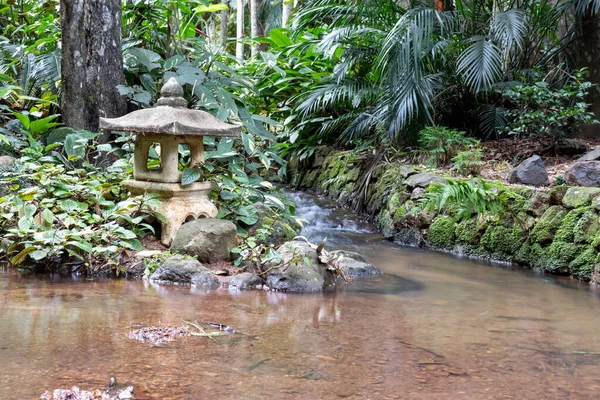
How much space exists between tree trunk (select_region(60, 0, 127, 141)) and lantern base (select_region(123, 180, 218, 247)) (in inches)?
55.1

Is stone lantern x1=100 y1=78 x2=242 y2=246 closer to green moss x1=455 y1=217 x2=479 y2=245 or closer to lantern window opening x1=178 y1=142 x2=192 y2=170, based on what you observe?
lantern window opening x1=178 y1=142 x2=192 y2=170

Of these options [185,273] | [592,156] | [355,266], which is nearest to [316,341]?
[185,273]

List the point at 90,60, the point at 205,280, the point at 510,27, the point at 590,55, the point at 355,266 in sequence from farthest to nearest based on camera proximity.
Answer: the point at 590,55 → the point at 510,27 → the point at 90,60 → the point at 355,266 → the point at 205,280

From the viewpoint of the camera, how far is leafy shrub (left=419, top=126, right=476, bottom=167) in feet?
24.2

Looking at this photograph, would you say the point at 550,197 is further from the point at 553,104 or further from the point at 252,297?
the point at 252,297

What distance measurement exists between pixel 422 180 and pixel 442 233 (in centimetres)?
69

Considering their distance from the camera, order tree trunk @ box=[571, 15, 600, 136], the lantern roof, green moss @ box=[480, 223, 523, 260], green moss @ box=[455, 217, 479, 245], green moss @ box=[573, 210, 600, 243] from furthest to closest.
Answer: tree trunk @ box=[571, 15, 600, 136], green moss @ box=[455, 217, 479, 245], green moss @ box=[480, 223, 523, 260], green moss @ box=[573, 210, 600, 243], the lantern roof

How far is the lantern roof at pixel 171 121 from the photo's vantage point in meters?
4.59

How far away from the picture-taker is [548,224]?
5.51m

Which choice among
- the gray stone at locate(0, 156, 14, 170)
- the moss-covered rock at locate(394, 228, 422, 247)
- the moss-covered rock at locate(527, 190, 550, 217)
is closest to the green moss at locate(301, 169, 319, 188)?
the moss-covered rock at locate(394, 228, 422, 247)

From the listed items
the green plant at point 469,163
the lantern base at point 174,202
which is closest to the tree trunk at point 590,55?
the green plant at point 469,163

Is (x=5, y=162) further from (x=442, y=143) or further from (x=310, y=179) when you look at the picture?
(x=310, y=179)

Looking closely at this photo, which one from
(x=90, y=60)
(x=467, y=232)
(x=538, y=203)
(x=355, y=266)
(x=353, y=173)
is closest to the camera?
(x=355, y=266)

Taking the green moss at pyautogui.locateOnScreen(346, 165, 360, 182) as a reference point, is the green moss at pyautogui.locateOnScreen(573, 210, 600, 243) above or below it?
below
